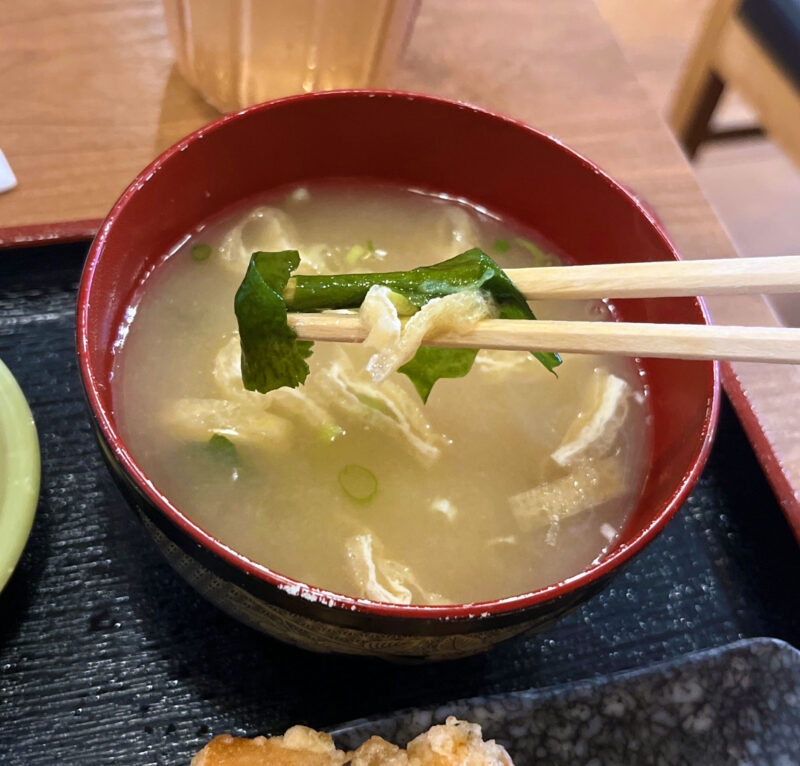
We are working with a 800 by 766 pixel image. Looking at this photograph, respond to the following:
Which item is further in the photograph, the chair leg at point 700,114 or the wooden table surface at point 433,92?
the chair leg at point 700,114

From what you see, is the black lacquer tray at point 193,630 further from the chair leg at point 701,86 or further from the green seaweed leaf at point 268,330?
the chair leg at point 701,86

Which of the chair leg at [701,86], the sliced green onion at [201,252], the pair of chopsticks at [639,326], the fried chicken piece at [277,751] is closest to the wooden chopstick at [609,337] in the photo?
the pair of chopsticks at [639,326]

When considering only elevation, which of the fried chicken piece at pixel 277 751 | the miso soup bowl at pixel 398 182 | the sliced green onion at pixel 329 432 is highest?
the miso soup bowl at pixel 398 182

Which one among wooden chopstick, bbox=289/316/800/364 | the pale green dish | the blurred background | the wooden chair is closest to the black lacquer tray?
the pale green dish

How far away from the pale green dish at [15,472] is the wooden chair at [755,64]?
2.07 m

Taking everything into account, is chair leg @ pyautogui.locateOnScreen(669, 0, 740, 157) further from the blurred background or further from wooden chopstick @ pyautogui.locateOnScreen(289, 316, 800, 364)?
wooden chopstick @ pyautogui.locateOnScreen(289, 316, 800, 364)

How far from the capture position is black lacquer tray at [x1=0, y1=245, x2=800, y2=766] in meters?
1.07

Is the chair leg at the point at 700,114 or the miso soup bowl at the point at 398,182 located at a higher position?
the miso soup bowl at the point at 398,182

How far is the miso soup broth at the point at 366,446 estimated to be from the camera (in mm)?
1103

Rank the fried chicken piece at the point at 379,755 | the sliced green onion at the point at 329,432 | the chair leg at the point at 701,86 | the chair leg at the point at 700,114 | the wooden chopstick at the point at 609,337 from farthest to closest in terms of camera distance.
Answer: the chair leg at the point at 700,114
the chair leg at the point at 701,86
the sliced green onion at the point at 329,432
the fried chicken piece at the point at 379,755
the wooden chopstick at the point at 609,337

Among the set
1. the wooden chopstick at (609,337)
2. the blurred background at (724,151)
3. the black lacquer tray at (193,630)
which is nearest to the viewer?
the wooden chopstick at (609,337)

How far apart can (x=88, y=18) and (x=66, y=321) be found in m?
0.84

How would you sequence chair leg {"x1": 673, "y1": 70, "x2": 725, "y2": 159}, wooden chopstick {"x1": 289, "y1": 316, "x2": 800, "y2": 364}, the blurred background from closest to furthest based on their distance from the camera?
1. wooden chopstick {"x1": 289, "y1": 316, "x2": 800, "y2": 364}
2. chair leg {"x1": 673, "y1": 70, "x2": 725, "y2": 159}
3. the blurred background

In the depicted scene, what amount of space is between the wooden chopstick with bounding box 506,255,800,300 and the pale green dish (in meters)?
0.73
